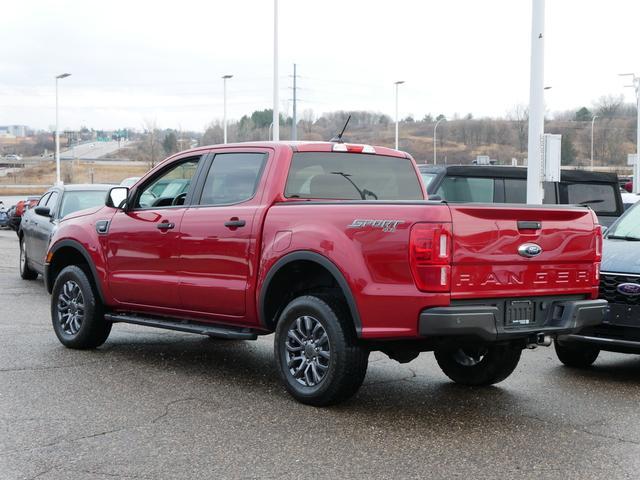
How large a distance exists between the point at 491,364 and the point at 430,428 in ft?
4.38

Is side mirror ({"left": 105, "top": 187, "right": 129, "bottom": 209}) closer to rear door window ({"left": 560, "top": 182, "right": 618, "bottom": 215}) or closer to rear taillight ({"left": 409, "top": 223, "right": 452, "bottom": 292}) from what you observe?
rear taillight ({"left": 409, "top": 223, "right": 452, "bottom": 292})

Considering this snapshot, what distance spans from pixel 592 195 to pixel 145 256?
7892 mm

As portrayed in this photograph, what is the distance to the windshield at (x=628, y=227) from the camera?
8.65m

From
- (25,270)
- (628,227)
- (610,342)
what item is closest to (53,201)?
(25,270)

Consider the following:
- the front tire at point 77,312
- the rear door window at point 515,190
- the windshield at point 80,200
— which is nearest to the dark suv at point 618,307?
the front tire at point 77,312

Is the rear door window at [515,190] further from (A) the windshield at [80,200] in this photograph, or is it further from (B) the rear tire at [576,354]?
(A) the windshield at [80,200]

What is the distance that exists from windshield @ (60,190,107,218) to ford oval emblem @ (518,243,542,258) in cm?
900

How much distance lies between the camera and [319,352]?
6516mm

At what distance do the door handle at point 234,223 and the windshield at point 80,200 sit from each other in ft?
23.4

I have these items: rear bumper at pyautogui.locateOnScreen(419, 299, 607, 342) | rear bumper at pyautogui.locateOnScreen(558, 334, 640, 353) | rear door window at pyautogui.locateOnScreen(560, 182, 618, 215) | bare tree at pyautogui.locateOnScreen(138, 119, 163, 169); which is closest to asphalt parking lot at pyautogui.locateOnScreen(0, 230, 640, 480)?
rear bumper at pyautogui.locateOnScreen(558, 334, 640, 353)

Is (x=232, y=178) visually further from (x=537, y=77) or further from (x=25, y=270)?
(x=25, y=270)

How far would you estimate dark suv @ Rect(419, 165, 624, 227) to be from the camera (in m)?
12.4

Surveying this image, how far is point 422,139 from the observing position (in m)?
123

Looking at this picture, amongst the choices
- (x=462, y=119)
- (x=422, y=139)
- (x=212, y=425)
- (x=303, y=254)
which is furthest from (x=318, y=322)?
(x=422, y=139)
